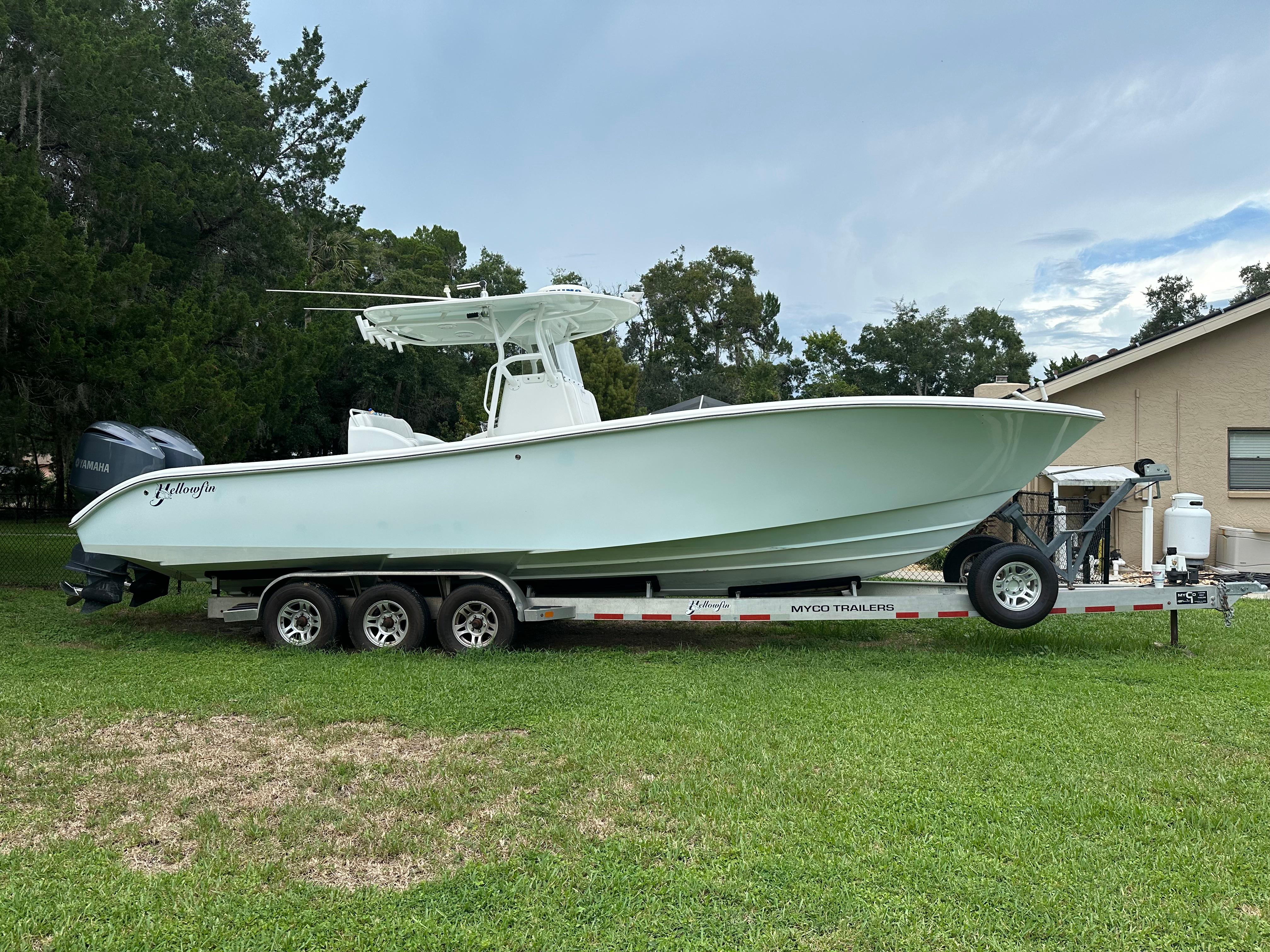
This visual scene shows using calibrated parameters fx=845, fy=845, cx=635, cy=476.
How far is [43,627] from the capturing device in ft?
25.5

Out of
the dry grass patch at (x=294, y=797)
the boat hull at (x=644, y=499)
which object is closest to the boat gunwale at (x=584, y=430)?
the boat hull at (x=644, y=499)

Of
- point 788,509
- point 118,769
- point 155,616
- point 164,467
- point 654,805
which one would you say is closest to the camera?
point 654,805

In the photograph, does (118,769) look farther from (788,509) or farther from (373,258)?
(373,258)

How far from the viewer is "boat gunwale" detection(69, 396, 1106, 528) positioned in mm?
5543

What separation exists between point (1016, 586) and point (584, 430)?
126 inches

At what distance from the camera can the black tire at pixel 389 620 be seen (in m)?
6.50

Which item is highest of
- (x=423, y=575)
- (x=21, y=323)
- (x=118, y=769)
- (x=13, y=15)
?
(x=13, y=15)

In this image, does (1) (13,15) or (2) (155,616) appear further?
(1) (13,15)

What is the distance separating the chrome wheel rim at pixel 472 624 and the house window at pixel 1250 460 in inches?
463

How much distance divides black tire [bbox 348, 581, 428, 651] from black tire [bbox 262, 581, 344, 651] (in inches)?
5.4

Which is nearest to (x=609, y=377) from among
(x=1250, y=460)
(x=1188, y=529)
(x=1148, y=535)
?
(x=1250, y=460)

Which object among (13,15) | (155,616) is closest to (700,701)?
(155,616)

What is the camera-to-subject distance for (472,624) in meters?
6.58

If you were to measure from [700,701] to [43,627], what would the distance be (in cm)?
647
